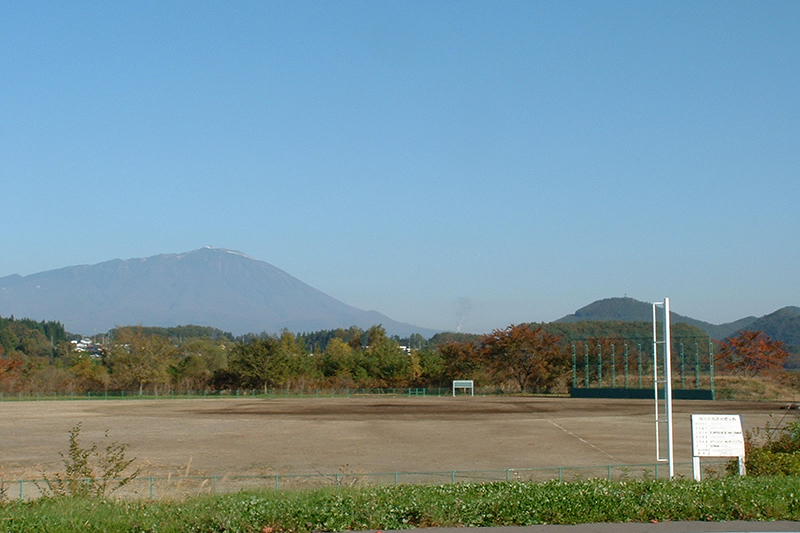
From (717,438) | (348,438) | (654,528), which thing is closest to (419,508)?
(654,528)

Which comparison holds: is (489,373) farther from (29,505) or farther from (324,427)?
(29,505)

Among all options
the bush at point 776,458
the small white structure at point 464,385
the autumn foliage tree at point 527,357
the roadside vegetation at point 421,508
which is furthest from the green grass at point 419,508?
the autumn foliage tree at point 527,357

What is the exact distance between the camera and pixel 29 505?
1190 cm

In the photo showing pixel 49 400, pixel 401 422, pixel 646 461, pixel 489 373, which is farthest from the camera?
pixel 489 373

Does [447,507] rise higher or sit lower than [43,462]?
higher

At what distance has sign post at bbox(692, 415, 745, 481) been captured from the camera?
49.2ft

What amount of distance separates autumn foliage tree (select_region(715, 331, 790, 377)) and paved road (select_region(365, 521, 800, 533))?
95320 millimetres

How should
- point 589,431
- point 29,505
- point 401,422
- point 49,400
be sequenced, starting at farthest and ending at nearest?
1. point 49,400
2. point 401,422
3. point 589,431
4. point 29,505

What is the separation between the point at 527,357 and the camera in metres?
90.4

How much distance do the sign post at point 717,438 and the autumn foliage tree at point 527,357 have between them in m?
74.2

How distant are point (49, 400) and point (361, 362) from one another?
38152 millimetres

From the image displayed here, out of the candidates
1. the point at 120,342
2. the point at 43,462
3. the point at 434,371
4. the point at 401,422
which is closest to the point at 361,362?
the point at 434,371

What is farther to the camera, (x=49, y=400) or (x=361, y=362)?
(x=361, y=362)

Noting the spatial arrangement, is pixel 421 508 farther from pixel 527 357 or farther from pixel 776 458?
pixel 527 357
